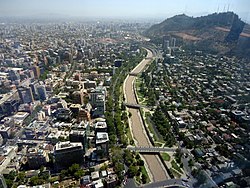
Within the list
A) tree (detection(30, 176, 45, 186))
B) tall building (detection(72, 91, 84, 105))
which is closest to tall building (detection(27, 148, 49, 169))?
tree (detection(30, 176, 45, 186))

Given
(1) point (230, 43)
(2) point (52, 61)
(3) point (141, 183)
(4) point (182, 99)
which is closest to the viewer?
(3) point (141, 183)

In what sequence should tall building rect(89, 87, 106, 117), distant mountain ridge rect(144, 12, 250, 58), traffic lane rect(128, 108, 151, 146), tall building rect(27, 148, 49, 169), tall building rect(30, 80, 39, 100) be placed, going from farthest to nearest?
1. distant mountain ridge rect(144, 12, 250, 58)
2. tall building rect(30, 80, 39, 100)
3. tall building rect(89, 87, 106, 117)
4. traffic lane rect(128, 108, 151, 146)
5. tall building rect(27, 148, 49, 169)

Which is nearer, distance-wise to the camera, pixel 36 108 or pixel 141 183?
pixel 141 183

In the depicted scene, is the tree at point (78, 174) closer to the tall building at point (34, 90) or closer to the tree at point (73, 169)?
the tree at point (73, 169)

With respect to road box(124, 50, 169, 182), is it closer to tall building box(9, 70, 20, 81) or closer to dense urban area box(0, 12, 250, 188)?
dense urban area box(0, 12, 250, 188)

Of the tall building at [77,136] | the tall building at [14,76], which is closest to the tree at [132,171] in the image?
the tall building at [77,136]

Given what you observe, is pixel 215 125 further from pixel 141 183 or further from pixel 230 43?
pixel 230 43

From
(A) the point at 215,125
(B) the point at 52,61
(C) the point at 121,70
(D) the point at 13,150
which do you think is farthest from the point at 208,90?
(B) the point at 52,61
